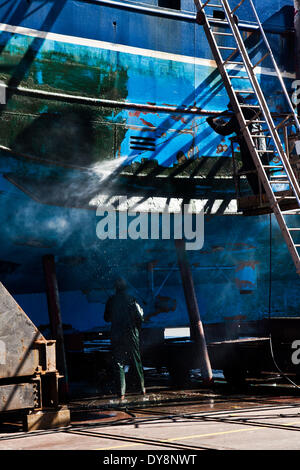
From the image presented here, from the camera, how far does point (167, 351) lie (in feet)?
37.4

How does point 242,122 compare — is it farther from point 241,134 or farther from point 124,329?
point 124,329

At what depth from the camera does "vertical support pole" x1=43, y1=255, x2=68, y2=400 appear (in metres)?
9.30

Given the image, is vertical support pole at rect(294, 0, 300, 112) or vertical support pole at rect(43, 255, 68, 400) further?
vertical support pole at rect(294, 0, 300, 112)

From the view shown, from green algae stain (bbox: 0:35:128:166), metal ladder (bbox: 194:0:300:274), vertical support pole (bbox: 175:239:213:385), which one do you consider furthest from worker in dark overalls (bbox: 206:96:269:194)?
vertical support pole (bbox: 175:239:213:385)

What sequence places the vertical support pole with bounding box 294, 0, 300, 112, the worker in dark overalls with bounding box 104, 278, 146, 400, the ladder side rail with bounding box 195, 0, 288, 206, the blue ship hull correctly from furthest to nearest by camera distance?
the vertical support pole with bounding box 294, 0, 300, 112 < the worker in dark overalls with bounding box 104, 278, 146, 400 < the blue ship hull < the ladder side rail with bounding box 195, 0, 288, 206

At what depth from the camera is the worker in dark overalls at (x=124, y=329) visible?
921 centimetres

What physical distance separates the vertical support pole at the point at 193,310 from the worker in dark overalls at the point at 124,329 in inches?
49.1

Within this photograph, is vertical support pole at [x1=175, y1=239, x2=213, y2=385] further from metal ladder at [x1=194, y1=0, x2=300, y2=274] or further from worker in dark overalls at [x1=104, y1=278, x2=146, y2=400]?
metal ladder at [x1=194, y1=0, x2=300, y2=274]

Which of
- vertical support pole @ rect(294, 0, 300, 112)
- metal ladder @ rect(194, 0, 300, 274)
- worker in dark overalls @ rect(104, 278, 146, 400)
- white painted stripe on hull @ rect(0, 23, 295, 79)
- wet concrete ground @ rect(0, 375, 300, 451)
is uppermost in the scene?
vertical support pole @ rect(294, 0, 300, 112)

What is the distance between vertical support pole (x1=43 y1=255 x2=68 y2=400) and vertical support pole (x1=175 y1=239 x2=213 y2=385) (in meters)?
2.13

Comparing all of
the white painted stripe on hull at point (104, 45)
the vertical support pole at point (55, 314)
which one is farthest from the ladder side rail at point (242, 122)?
the vertical support pole at point (55, 314)
